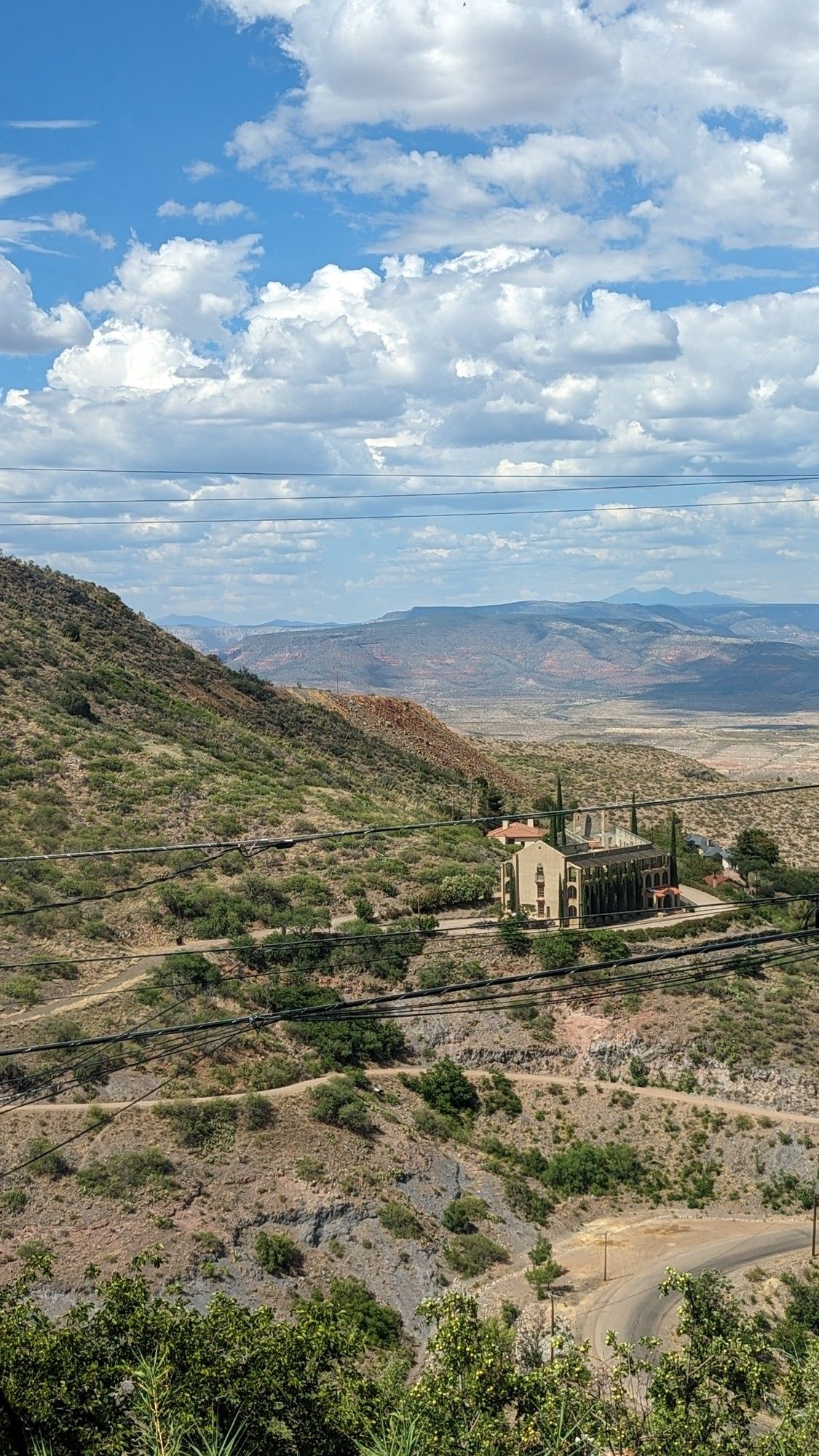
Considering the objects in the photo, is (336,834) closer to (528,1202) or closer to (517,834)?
(528,1202)

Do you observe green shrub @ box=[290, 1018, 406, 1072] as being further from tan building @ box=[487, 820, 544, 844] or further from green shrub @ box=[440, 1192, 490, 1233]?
tan building @ box=[487, 820, 544, 844]

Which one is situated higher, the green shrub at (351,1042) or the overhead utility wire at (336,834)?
the overhead utility wire at (336,834)

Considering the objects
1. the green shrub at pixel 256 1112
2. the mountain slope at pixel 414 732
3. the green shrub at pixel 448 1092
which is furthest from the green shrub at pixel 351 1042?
the mountain slope at pixel 414 732

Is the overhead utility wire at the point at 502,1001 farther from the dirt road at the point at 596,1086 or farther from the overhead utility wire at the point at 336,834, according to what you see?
the overhead utility wire at the point at 336,834

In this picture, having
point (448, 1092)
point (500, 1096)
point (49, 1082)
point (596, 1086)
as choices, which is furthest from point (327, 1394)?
point (596, 1086)

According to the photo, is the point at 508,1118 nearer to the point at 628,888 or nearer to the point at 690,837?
the point at 628,888
